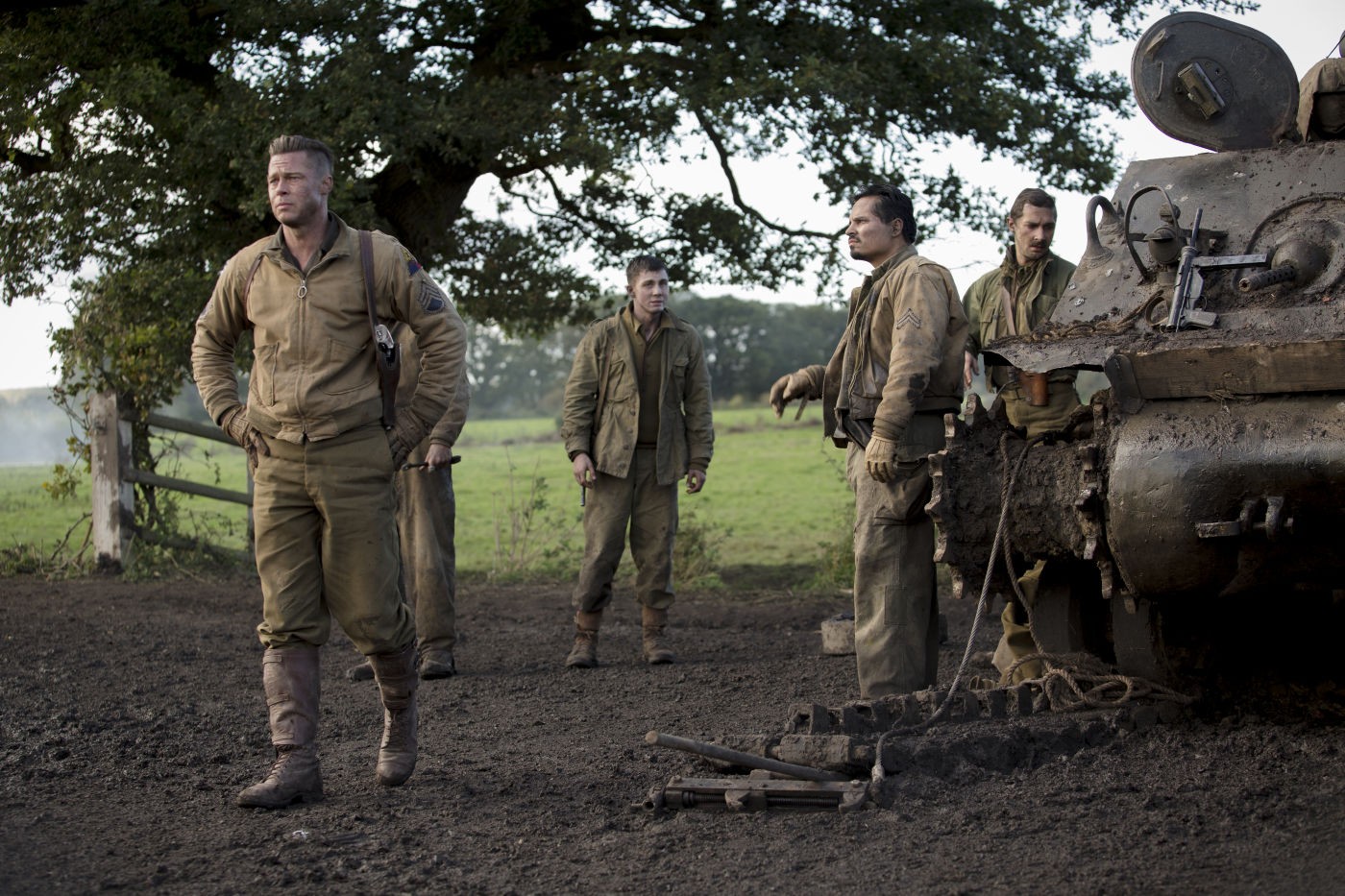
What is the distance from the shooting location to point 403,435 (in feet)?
16.4

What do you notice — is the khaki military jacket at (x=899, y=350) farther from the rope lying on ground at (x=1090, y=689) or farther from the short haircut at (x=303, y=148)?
the short haircut at (x=303, y=148)

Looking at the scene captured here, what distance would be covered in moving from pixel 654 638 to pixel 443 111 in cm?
369

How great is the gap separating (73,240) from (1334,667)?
24.7ft

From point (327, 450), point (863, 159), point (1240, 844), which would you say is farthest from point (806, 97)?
point (1240, 844)

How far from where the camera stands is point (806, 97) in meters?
9.90

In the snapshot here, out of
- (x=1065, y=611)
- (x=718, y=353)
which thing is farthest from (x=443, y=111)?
(x=718, y=353)

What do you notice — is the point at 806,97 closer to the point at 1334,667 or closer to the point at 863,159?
the point at 863,159

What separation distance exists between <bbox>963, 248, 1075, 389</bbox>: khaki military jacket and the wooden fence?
20.4 ft

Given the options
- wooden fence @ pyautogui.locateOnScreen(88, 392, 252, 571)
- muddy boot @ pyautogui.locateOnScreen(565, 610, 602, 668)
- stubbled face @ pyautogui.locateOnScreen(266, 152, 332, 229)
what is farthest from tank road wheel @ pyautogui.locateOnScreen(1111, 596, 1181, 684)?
wooden fence @ pyautogui.locateOnScreen(88, 392, 252, 571)

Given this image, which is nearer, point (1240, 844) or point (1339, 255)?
point (1240, 844)

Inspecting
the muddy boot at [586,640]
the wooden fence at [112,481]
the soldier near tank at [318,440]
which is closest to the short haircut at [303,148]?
the soldier near tank at [318,440]

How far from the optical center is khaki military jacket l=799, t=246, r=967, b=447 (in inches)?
228

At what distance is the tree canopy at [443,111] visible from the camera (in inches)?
372

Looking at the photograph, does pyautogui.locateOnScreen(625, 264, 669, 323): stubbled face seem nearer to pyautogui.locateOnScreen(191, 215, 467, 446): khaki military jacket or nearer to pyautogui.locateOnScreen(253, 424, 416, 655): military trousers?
pyautogui.locateOnScreen(191, 215, 467, 446): khaki military jacket
